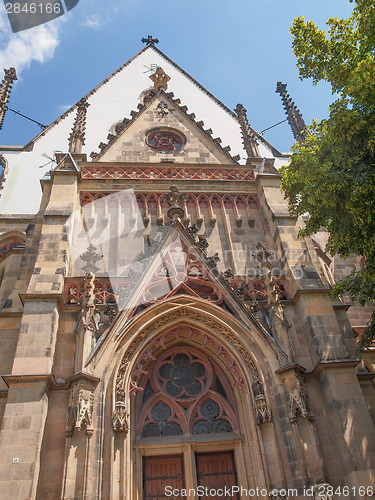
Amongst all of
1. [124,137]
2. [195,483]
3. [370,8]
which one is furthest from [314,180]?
[124,137]

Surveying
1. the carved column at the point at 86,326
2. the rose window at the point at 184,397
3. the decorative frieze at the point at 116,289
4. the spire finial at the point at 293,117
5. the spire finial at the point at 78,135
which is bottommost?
the rose window at the point at 184,397

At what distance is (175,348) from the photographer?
11.8m

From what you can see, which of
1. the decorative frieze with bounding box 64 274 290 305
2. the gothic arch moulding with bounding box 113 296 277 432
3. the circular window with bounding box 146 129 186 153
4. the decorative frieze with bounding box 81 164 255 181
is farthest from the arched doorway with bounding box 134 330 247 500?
the circular window with bounding box 146 129 186 153

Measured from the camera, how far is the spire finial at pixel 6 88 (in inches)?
889

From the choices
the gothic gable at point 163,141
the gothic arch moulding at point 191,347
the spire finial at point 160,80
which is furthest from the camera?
the spire finial at point 160,80

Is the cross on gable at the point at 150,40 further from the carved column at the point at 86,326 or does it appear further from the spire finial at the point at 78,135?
the carved column at the point at 86,326

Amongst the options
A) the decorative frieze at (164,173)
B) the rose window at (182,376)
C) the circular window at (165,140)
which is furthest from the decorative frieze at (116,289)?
the circular window at (165,140)

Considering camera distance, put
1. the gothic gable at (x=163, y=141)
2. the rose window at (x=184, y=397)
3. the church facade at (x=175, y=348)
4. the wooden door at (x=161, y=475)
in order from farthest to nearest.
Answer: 1. the gothic gable at (x=163, y=141)
2. the rose window at (x=184, y=397)
3. the wooden door at (x=161, y=475)
4. the church facade at (x=175, y=348)

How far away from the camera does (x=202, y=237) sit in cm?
1323

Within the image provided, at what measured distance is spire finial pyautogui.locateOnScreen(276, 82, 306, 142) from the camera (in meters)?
23.4

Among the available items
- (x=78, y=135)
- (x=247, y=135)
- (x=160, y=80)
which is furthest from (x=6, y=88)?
(x=247, y=135)

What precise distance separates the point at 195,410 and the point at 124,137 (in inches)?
460

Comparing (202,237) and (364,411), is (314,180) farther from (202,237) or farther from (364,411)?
(364,411)

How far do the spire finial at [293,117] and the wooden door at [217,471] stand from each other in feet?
56.6
